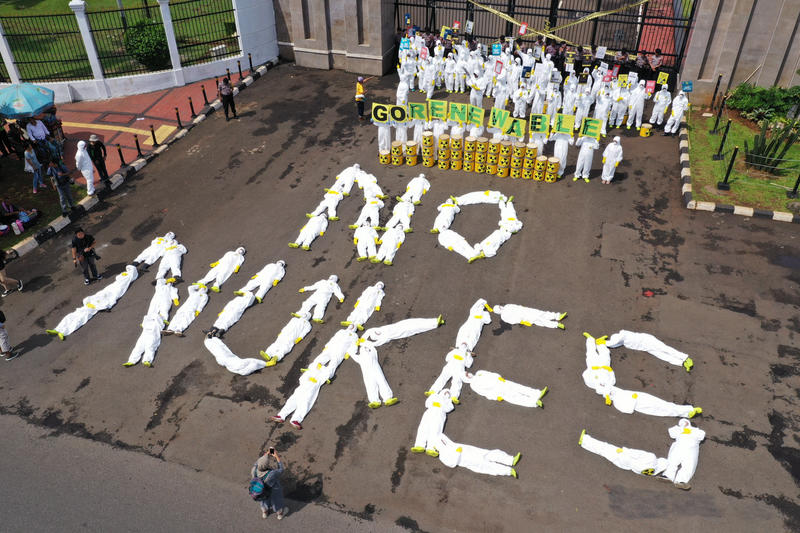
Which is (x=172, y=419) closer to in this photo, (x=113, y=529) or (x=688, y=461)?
(x=113, y=529)

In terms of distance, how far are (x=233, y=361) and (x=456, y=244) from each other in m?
6.22

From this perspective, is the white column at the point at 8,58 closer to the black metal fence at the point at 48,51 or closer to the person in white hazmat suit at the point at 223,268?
the black metal fence at the point at 48,51

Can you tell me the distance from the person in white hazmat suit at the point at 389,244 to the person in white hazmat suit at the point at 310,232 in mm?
1676

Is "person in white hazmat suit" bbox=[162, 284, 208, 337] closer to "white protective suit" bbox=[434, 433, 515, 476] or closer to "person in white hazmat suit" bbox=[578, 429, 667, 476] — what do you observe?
"white protective suit" bbox=[434, 433, 515, 476]

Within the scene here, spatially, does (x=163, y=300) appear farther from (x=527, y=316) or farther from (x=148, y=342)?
(x=527, y=316)

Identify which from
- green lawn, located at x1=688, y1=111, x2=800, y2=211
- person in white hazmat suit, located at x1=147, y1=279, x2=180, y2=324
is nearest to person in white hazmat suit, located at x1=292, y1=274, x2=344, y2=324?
person in white hazmat suit, located at x1=147, y1=279, x2=180, y2=324

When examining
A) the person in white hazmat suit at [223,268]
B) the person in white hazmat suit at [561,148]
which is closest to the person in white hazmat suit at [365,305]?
the person in white hazmat suit at [223,268]

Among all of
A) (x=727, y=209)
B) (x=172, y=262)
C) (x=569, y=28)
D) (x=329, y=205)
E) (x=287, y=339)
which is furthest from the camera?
(x=569, y=28)

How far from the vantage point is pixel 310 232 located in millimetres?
14945

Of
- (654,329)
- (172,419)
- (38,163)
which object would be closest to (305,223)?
(172,419)

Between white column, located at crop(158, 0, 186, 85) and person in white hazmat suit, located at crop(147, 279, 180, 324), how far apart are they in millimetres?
13062

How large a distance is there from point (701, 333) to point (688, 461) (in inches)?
147

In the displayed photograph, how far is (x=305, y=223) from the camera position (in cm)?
1579

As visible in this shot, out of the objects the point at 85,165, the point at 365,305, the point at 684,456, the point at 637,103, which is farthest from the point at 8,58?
the point at 684,456
